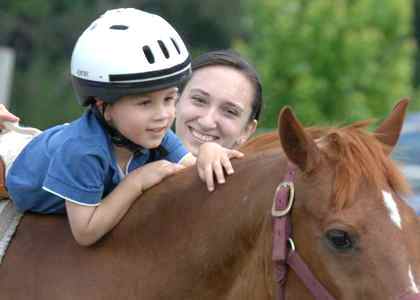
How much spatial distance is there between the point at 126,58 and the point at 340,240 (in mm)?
1155

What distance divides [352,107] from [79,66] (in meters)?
18.2

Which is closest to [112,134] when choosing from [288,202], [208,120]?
[288,202]

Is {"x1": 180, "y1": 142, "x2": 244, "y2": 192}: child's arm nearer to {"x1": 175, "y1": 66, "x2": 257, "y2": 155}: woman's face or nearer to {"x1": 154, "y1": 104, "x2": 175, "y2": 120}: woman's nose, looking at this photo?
{"x1": 154, "y1": 104, "x2": 175, "y2": 120}: woman's nose

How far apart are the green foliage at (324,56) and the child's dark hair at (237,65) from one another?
50.0ft

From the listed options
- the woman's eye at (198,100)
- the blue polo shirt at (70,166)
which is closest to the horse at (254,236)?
the blue polo shirt at (70,166)

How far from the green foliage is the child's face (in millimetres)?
16764

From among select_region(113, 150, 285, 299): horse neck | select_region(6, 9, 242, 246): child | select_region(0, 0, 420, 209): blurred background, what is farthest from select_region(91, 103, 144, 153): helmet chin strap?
select_region(0, 0, 420, 209): blurred background

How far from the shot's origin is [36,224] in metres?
4.19

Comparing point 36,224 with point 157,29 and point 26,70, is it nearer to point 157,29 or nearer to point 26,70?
point 157,29

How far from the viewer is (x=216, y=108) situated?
209 inches

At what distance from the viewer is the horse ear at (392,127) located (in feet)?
12.2

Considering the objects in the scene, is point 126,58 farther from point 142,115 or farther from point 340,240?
point 340,240

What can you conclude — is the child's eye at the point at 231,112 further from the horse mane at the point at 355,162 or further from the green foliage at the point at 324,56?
the green foliage at the point at 324,56

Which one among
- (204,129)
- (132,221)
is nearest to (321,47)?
(204,129)
